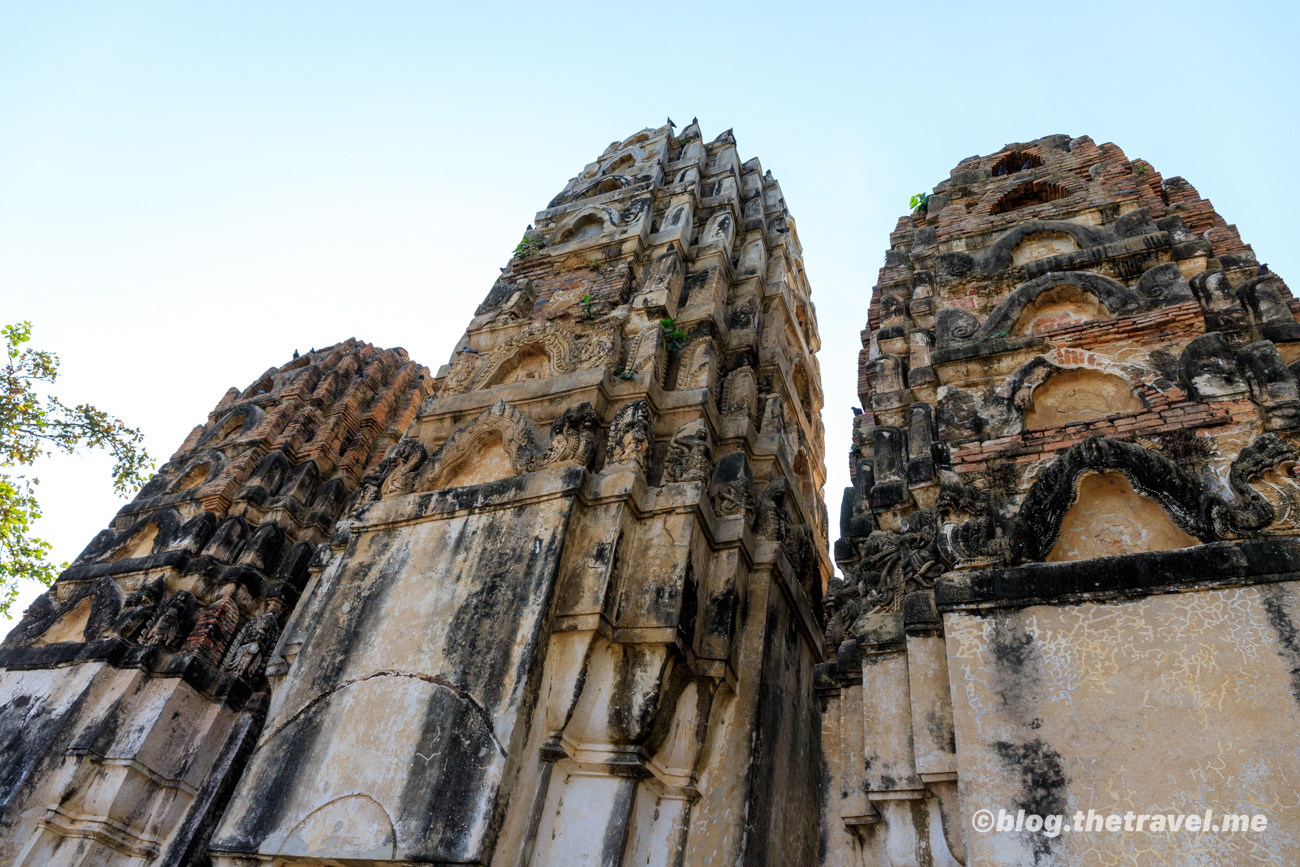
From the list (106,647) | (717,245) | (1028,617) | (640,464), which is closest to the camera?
(1028,617)

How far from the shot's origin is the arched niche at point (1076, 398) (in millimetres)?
5902

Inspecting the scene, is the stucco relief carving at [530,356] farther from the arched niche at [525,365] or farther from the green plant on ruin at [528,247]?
the green plant on ruin at [528,247]

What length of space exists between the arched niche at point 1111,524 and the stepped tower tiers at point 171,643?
7022mm

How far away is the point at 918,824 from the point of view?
15.1ft

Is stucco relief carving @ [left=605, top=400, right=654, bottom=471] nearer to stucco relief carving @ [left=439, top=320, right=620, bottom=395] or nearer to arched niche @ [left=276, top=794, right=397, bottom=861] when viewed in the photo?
stucco relief carving @ [left=439, top=320, right=620, bottom=395]

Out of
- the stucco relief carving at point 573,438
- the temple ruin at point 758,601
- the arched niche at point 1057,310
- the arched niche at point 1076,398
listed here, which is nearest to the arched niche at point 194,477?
the temple ruin at point 758,601

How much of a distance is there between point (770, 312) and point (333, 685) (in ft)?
22.7

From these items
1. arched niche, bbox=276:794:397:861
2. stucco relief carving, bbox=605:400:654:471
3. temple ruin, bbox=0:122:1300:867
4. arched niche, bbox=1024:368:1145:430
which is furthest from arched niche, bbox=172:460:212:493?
arched niche, bbox=1024:368:1145:430

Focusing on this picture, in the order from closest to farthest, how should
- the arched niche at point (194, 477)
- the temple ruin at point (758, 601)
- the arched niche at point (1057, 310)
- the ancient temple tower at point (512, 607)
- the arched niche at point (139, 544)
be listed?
the temple ruin at point (758, 601) < the ancient temple tower at point (512, 607) < the arched niche at point (1057, 310) < the arched niche at point (139, 544) < the arched niche at point (194, 477)

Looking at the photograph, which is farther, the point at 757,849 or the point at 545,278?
the point at 545,278

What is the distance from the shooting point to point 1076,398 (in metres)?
6.11

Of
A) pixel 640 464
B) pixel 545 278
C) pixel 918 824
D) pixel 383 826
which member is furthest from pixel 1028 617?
pixel 545 278

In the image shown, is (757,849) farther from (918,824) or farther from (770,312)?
(770,312)

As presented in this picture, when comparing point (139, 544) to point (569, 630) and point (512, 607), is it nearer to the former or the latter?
point (512, 607)
